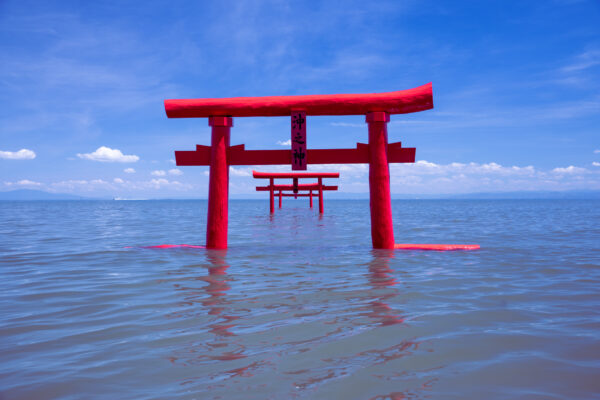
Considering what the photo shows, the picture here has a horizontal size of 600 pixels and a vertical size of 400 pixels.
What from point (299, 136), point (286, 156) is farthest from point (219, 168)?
point (299, 136)

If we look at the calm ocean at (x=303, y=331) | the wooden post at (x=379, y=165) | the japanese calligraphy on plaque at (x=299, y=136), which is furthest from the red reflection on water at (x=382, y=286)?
the japanese calligraphy on plaque at (x=299, y=136)

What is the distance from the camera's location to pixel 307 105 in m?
5.15

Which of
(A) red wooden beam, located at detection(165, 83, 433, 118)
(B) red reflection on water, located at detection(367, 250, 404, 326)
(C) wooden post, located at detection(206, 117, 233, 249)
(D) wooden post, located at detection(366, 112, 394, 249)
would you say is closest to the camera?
(B) red reflection on water, located at detection(367, 250, 404, 326)

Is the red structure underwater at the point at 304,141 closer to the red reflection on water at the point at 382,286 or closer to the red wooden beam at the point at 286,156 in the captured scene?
the red wooden beam at the point at 286,156

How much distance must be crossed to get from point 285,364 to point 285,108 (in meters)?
3.93

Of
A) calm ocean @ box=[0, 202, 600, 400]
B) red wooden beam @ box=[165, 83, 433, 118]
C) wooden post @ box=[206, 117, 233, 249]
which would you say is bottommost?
calm ocean @ box=[0, 202, 600, 400]

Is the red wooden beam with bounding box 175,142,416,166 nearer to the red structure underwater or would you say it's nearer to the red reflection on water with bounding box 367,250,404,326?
the red structure underwater

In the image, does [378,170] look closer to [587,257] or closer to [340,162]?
[340,162]

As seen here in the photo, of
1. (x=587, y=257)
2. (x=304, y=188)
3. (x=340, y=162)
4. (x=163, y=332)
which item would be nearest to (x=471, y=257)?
(x=587, y=257)

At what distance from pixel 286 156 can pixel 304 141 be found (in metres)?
0.34

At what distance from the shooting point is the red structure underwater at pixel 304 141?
5.11 meters

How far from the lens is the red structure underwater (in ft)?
16.8

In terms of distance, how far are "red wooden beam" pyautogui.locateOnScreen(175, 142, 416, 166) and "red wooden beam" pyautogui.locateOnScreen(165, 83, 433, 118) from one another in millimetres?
488

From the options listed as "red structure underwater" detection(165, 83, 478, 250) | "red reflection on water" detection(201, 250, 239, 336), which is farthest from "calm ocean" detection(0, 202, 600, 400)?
"red structure underwater" detection(165, 83, 478, 250)
